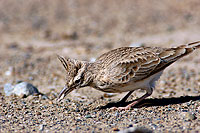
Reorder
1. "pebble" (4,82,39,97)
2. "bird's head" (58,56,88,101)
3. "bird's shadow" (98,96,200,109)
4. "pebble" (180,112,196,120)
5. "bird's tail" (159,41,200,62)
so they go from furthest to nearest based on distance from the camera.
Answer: "pebble" (4,82,39,97)
"bird's shadow" (98,96,200,109)
"bird's tail" (159,41,200,62)
"bird's head" (58,56,88,101)
"pebble" (180,112,196,120)

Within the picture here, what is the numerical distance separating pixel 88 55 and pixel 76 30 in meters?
3.63

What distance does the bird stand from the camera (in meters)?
5.96

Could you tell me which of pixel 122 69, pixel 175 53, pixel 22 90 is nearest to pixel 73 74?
pixel 122 69

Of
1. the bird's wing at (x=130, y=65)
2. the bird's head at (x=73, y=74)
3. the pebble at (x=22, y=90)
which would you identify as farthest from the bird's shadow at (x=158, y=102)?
the pebble at (x=22, y=90)

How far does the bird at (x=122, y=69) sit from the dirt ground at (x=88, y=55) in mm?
533

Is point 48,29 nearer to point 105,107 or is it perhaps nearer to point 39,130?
point 105,107

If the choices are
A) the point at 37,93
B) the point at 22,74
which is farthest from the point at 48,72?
the point at 37,93

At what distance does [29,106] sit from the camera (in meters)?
6.61

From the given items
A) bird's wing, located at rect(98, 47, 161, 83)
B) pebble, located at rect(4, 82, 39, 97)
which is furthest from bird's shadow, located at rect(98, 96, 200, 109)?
pebble, located at rect(4, 82, 39, 97)

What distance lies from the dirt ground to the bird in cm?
53

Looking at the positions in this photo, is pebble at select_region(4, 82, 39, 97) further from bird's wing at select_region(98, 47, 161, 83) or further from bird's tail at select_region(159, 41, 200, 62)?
bird's tail at select_region(159, 41, 200, 62)

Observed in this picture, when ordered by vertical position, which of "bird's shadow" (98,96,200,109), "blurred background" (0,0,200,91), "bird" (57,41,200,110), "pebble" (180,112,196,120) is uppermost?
"blurred background" (0,0,200,91)

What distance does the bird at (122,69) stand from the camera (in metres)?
5.96

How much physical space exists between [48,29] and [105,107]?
30.6ft
